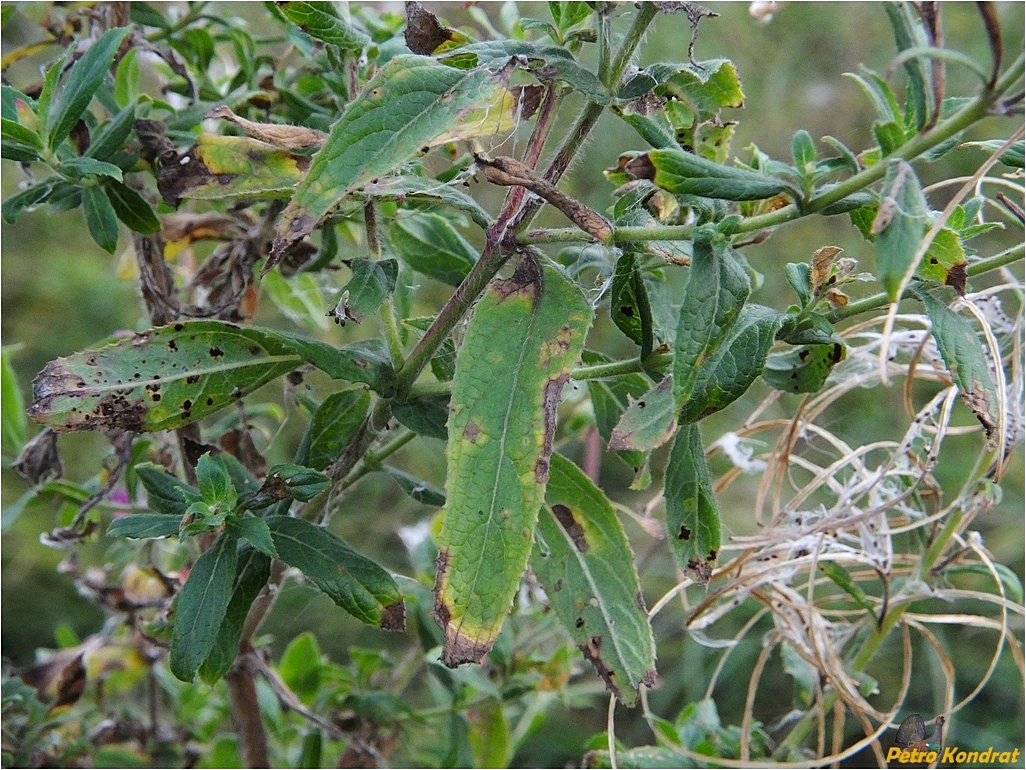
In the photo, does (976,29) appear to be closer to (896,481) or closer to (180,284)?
(896,481)

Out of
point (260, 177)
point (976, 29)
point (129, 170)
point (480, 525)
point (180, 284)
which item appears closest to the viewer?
point (480, 525)

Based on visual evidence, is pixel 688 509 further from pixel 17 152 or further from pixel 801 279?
pixel 17 152

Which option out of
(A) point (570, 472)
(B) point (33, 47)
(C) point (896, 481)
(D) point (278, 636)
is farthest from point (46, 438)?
(D) point (278, 636)

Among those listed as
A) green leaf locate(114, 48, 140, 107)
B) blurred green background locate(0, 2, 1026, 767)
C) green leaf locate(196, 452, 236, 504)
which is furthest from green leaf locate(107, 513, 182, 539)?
blurred green background locate(0, 2, 1026, 767)

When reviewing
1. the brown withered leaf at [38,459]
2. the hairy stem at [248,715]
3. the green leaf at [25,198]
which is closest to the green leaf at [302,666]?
the hairy stem at [248,715]

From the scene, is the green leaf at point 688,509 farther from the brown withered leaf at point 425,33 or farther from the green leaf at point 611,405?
the brown withered leaf at point 425,33
